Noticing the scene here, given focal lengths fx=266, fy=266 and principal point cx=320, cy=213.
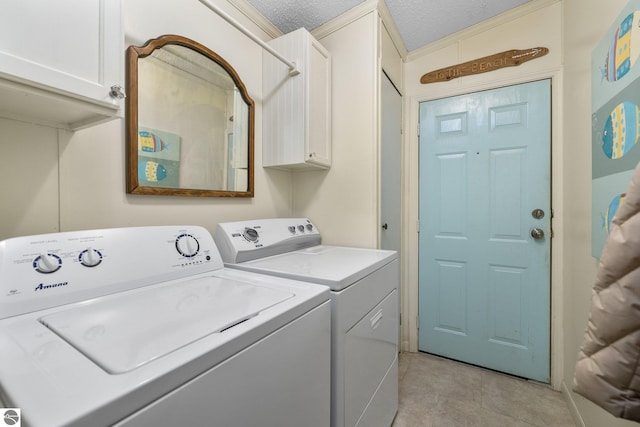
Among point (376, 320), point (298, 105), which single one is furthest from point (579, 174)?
point (298, 105)

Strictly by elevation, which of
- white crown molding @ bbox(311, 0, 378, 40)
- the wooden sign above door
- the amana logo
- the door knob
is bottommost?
the amana logo

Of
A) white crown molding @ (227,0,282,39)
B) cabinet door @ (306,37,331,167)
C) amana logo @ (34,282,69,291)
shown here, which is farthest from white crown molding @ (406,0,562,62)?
amana logo @ (34,282,69,291)

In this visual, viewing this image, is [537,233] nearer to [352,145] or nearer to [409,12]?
[352,145]

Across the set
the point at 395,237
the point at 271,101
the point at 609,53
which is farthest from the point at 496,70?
the point at 271,101

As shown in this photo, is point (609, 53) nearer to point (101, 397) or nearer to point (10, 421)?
point (101, 397)

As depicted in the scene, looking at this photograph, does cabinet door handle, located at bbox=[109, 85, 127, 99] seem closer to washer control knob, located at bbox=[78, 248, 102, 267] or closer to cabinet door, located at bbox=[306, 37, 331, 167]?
washer control knob, located at bbox=[78, 248, 102, 267]

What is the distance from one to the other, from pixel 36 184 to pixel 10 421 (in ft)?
2.91

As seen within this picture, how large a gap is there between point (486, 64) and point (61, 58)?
2453mm

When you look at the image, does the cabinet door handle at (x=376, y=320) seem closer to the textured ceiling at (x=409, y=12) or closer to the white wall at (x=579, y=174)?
the white wall at (x=579, y=174)

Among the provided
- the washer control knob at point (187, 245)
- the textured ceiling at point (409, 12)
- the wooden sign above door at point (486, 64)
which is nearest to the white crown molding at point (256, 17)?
the textured ceiling at point (409, 12)

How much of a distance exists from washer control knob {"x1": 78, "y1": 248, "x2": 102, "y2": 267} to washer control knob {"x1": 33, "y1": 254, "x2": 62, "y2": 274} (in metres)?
0.05

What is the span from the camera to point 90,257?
2.72 ft

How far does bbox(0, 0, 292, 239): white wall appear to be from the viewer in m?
0.89

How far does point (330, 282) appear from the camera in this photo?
0.92m
